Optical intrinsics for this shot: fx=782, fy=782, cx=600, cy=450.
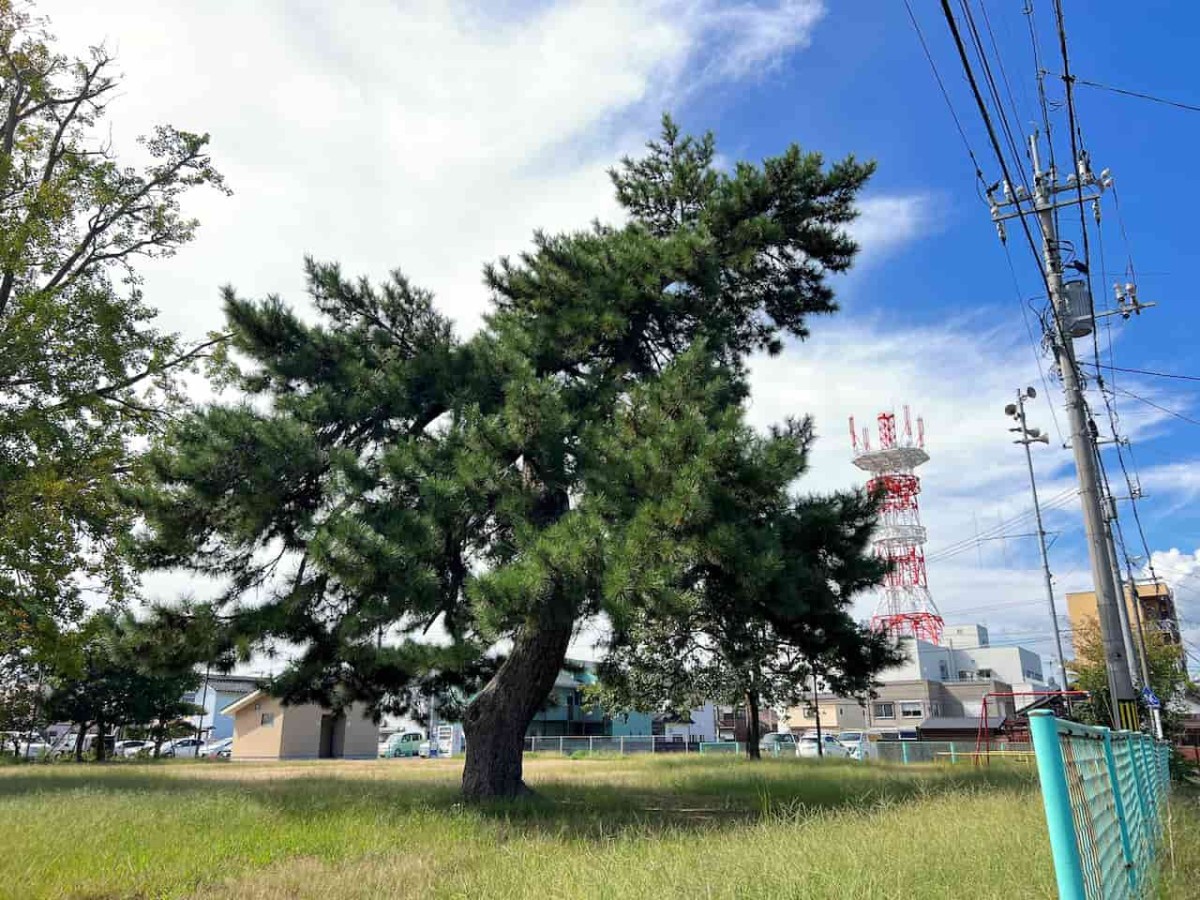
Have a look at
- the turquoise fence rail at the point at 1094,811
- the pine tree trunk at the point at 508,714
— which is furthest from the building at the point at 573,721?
the turquoise fence rail at the point at 1094,811

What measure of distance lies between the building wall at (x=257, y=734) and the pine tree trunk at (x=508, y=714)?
30924 mm

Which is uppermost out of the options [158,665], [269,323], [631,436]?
[269,323]

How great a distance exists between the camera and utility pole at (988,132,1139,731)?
1166 cm

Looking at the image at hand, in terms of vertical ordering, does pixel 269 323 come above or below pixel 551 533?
above

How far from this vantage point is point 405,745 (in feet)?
146

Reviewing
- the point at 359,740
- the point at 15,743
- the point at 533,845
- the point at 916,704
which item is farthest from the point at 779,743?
the point at 533,845

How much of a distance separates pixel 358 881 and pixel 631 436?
546cm

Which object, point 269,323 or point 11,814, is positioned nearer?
point 11,814

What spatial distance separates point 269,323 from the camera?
38.8ft

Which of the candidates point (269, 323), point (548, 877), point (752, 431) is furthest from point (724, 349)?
point (548, 877)

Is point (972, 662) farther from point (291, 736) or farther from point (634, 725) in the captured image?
point (291, 736)

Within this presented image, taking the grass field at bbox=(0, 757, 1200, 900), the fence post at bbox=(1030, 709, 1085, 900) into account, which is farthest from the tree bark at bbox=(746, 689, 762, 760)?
the fence post at bbox=(1030, 709, 1085, 900)

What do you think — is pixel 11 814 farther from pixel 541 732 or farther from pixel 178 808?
pixel 541 732

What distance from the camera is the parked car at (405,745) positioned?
1730 inches
